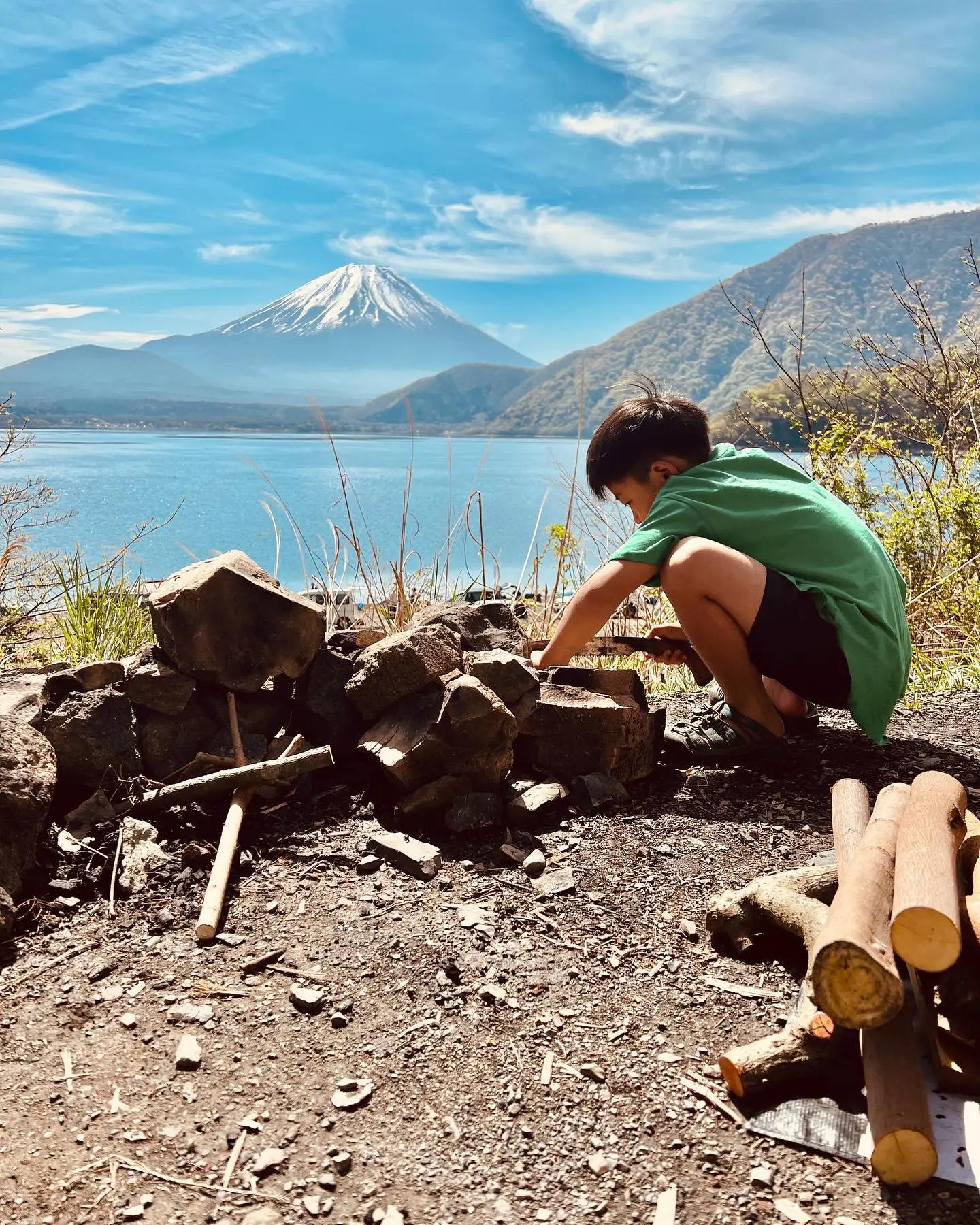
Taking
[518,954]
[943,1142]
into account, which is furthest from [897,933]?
[518,954]

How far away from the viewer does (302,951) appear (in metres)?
2.02

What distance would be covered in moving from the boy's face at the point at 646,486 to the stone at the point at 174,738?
5.01 feet

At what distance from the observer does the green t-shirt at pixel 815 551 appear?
108 inches

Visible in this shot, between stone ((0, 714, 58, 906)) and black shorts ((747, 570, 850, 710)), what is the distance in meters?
2.07

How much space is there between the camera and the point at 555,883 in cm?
225

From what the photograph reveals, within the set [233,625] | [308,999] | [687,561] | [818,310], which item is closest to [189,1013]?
[308,999]

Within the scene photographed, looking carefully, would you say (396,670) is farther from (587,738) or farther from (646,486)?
(646,486)

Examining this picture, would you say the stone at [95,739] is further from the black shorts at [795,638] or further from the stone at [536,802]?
the black shorts at [795,638]

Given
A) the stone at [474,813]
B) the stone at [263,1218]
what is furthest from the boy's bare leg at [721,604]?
the stone at [263,1218]

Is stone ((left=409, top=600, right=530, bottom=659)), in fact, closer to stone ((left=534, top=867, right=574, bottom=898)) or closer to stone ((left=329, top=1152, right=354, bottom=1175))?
stone ((left=534, top=867, right=574, bottom=898))

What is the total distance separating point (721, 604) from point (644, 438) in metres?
0.61

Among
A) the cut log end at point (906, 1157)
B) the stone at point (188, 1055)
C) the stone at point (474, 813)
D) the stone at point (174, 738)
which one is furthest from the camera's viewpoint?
the stone at point (174, 738)

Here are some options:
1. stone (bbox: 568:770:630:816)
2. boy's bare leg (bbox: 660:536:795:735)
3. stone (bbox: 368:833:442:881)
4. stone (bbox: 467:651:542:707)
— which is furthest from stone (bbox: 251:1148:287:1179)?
boy's bare leg (bbox: 660:536:795:735)

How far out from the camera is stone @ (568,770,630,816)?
2668mm
